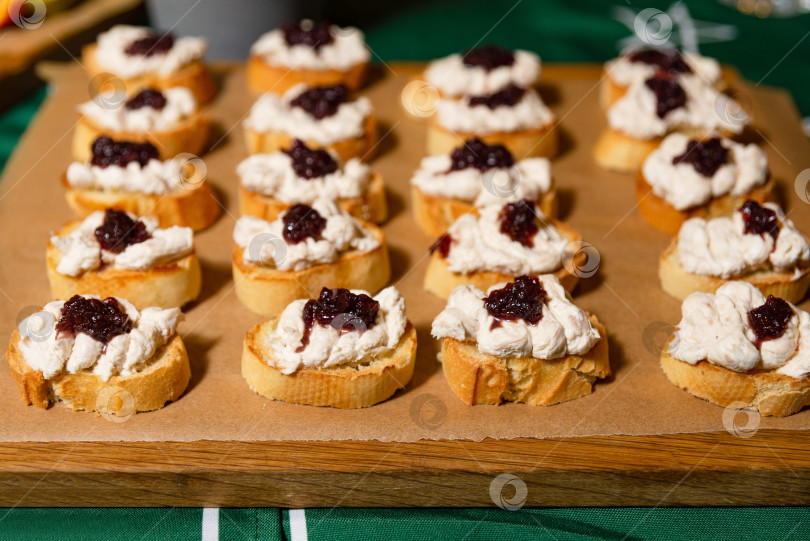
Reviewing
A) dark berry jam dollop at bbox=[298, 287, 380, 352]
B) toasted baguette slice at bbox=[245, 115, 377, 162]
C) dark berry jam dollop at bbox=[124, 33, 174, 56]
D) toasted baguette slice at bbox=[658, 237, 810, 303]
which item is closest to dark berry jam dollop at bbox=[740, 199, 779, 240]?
toasted baguette slice at bbox=[658, 237, 810, 303]

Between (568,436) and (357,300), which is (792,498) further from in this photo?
(357,300)

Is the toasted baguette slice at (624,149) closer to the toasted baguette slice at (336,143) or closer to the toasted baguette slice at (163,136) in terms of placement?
the toasted baguette slice at (336,143)

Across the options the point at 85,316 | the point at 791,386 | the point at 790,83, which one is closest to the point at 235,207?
the point at 85,316

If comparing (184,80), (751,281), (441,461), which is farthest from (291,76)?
(441,461)

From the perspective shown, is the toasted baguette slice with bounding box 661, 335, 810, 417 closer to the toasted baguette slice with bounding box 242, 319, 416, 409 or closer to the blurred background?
the toasted baguette slice with bounding box 242, 319, 416, 409

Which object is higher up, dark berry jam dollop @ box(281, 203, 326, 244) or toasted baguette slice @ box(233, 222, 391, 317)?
dark berry jam dollop @ box(281, 203, 326, 244)

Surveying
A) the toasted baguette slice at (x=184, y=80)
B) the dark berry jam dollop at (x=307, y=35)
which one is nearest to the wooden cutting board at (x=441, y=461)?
the toasted baguette slice at (x=184, y=80)
